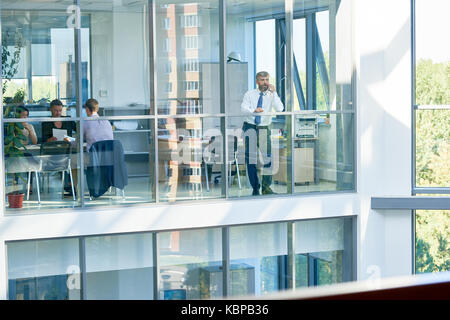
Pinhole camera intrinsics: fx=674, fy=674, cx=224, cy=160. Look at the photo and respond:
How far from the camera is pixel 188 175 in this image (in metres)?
8.99

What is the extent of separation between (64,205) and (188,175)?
1.66 meters

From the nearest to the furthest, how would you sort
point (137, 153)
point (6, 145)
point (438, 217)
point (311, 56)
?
point (6, 145) < point (137, 153) < point (311, 56) < point (438, 217)

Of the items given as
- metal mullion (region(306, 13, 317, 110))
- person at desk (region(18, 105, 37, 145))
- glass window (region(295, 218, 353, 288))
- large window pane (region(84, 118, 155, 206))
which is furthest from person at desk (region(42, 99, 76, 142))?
glass window (region(295, 218, 353, 288))

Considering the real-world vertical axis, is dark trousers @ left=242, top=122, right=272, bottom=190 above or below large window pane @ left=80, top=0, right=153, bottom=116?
below

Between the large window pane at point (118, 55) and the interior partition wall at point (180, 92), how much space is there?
0.04 ft

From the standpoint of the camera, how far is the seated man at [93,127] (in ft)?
27.8

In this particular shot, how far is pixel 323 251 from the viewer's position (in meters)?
10.0

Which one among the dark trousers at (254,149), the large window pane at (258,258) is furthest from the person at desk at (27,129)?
the large window pane at (258,258)

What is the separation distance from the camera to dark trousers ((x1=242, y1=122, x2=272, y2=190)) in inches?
367

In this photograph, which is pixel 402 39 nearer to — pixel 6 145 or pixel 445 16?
pixel 445 16

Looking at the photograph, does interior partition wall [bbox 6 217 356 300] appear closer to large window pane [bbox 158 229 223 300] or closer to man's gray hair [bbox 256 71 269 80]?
large window pane [bbox 158 229 223 300]

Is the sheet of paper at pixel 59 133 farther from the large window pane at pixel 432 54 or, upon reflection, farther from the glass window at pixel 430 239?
the glass window at pixel 430 239

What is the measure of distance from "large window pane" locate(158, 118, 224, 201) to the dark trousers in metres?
0.40

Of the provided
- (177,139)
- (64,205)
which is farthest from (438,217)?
(64,205)
